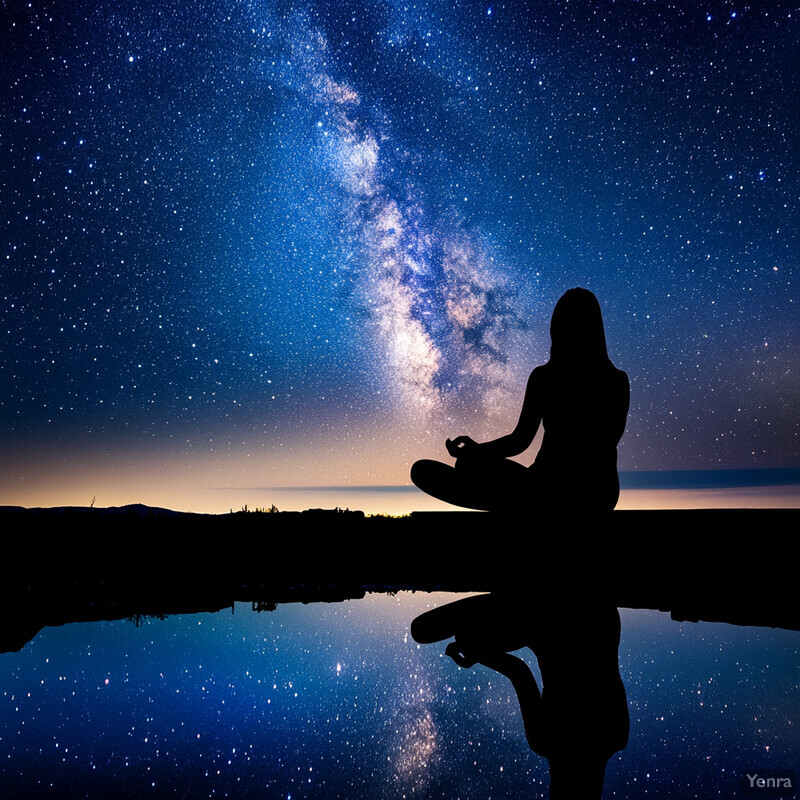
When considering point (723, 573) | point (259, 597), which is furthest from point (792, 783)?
point (259, 597)

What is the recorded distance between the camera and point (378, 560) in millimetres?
3496

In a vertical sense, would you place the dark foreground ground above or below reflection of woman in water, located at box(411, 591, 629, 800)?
above

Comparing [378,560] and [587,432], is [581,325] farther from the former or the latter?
[378,560]

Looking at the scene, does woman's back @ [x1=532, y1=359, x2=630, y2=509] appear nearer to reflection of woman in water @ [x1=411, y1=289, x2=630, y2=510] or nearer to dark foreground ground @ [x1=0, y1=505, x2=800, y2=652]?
reflection of woman in water @ [x1=411, y1=289, x2=630, y2=510]

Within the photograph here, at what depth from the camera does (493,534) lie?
3.11m

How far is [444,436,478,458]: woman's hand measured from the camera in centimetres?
306

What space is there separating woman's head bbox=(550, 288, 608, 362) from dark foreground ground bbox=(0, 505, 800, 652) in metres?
Result: 0.99

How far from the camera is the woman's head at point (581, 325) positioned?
282 centimetres

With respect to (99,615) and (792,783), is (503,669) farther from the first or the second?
(99,615)

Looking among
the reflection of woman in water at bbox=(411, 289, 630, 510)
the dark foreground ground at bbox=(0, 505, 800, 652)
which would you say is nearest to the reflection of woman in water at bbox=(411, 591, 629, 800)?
the dark foreground ground at bbox=(0, 505, 800, 652)

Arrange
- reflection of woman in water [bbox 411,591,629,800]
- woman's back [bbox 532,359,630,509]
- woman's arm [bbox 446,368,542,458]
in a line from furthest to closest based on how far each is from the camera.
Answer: woman's arm [bbox 446,368,542,458]
woman's back [bbox 532,359,630,509]
reflection of woman in water [bbox 411,591,629,800]

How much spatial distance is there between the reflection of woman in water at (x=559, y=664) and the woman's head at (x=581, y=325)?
151cm

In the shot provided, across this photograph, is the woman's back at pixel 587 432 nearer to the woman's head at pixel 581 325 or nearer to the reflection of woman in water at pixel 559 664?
the woman's head at pixel 581 325


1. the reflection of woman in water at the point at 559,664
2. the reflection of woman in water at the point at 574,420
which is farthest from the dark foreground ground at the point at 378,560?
the reflection of woman in water at the point at 559,664
